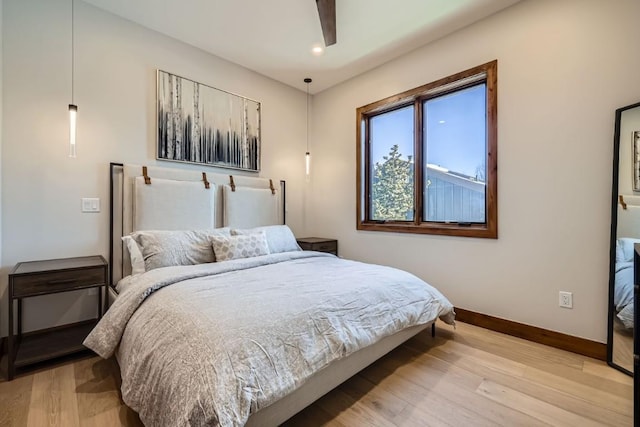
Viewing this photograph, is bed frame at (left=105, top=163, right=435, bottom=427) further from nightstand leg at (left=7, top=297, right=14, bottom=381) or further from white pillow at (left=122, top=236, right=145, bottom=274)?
nightstand leg at (left=7, top=297, right=14, bottom=381)

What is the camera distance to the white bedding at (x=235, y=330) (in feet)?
3.66

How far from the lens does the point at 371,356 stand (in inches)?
73.7

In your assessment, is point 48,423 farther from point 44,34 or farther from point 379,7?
point 379,7

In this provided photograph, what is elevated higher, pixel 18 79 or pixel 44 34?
pixel 44 34

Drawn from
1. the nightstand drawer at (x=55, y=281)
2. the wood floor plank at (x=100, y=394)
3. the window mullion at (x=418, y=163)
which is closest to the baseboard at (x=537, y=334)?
the window mullion at (x=418, y=163)

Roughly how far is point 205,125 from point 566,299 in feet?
12.1

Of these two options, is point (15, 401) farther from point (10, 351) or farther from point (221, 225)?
point (221, 225)

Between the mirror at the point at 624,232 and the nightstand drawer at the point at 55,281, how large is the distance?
3664 millimetres

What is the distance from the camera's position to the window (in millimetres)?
2771

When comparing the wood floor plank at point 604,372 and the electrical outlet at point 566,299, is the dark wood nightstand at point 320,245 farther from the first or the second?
the wood floor plank at point 604,372

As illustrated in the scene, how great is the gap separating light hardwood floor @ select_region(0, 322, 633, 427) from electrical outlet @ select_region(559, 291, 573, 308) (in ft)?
1.19

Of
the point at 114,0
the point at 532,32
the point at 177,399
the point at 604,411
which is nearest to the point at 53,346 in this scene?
the point at 177,399

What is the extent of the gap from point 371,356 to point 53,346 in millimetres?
2262

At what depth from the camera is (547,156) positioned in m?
2.36
